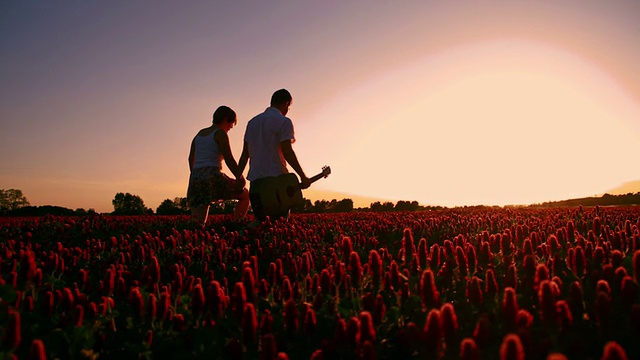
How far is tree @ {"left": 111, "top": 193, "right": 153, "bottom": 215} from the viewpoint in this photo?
23828 mm

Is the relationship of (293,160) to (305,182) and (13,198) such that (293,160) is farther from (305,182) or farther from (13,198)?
(13,198)

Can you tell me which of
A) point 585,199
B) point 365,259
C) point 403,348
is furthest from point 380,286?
point 585,199

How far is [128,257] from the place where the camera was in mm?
6199

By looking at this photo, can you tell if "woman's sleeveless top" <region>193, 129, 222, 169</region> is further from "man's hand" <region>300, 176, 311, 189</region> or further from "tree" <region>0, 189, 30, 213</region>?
"tree" <region>0, 189, 30, 213</region>

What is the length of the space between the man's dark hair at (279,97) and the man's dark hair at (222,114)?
1.11 meters

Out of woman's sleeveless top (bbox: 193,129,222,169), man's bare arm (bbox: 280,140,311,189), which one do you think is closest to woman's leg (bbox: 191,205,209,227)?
woman's sleeveless top (bbox: 193,129,222,169)

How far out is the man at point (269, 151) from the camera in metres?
10.7

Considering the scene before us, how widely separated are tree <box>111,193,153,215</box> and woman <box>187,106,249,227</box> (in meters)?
13.4

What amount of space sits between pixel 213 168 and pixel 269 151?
4.79ft

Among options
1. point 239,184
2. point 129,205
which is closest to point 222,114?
point 239,184

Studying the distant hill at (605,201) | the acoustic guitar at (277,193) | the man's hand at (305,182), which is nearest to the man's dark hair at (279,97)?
the acoustic guitar at (277,193)

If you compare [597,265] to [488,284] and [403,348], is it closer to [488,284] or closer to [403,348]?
[488,284]

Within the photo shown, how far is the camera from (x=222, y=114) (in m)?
11.4

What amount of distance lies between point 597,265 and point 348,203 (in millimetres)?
22810
